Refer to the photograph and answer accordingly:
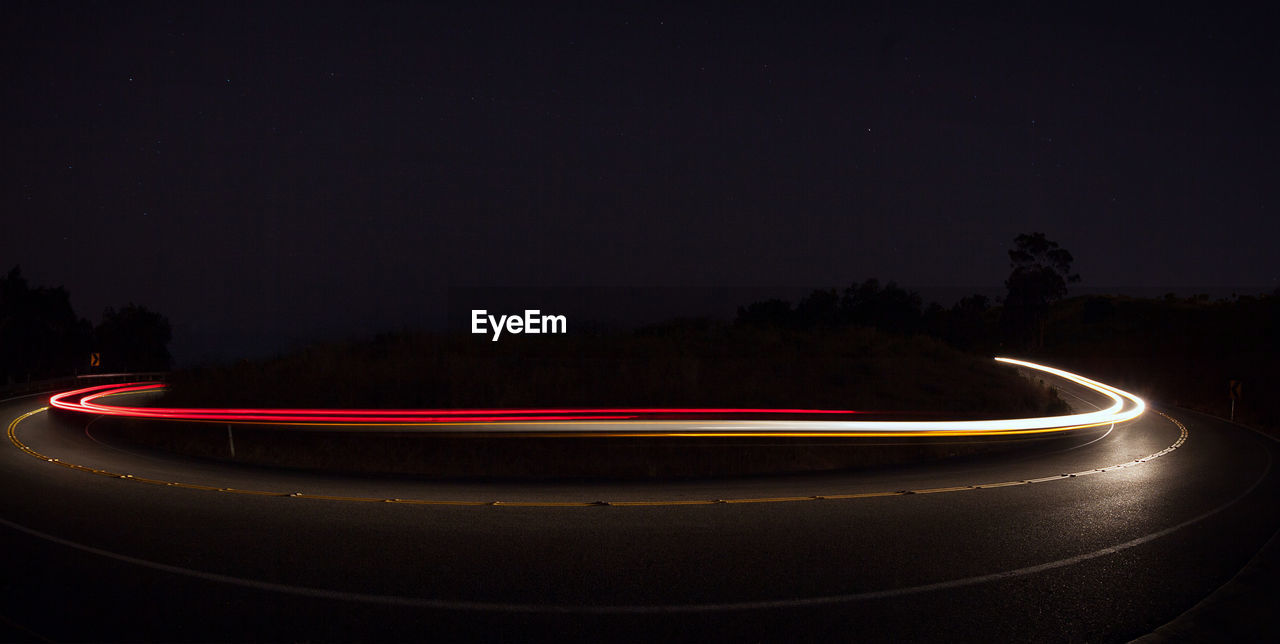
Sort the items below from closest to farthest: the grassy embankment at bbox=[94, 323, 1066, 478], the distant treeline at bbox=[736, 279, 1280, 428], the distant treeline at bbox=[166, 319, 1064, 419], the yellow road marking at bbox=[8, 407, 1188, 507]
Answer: the yellow road marking at bbox=[8, 407, 1188, 507], the grassy embankment at bbox=[94, 323, 1066, 478], the distant treeline at bbox=[166, 319, 1064, 419], the distant treeline at bbox=[736, 279, 1280, 428]

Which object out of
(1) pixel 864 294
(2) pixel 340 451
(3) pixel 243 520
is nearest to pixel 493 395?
(2) pixel 340 451

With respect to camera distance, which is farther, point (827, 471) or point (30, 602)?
point (827, 471)

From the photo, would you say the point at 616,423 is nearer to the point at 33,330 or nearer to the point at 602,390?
the point at 602,390

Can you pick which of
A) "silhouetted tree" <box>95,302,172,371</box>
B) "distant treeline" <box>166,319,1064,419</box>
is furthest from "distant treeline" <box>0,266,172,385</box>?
"distant treeline" <box>166,319,1064,419</box>

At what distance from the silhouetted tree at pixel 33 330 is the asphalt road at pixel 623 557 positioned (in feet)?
183

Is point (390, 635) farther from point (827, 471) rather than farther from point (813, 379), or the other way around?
point (813, 379)

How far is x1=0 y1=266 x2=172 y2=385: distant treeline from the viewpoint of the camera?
5338cm

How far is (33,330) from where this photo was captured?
55.7 meters

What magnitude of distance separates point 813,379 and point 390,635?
2198 centimetres

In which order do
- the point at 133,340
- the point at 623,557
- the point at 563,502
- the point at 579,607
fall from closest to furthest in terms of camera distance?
the point at 579,607 < the point at 623,557 < the point at 563,502 < the point at 133,340

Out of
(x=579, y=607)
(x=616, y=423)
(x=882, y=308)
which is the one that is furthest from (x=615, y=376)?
(x=882, y=308)

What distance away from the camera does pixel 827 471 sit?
1254 centimetres

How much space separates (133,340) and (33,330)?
22.9m

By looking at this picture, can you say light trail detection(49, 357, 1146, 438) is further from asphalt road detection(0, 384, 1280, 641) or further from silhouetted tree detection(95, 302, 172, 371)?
silhouetted tree detection(95, 302, 172, 371)
